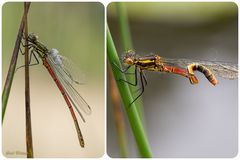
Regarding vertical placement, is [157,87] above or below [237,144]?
above

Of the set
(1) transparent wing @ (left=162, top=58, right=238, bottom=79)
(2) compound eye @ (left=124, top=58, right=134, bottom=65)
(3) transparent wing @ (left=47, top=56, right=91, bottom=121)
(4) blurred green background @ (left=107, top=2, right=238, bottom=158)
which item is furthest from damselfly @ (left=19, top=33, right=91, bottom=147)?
(1) transparent wing @ (left=162, top=58, right=238, bottom=79)

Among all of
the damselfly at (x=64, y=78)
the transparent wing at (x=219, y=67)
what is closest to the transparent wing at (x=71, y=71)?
the damselfly at (x=64, y=78)

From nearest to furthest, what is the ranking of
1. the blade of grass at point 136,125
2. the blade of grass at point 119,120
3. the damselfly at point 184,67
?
1. the blade of grass at point 136,125
2. the blade of grass at point 119,120
3. the damselfly at point 184,67

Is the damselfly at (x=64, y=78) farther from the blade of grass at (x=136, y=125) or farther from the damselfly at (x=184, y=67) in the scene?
the blade of grass at (x=136, y=125)

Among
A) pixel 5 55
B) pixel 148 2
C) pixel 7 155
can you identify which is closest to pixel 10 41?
pixel 5 55

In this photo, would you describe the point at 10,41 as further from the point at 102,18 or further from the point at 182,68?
the point at 182,68

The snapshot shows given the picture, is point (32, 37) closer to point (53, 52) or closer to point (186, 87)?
point (53, 52)
